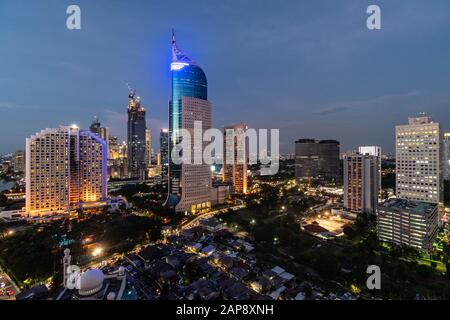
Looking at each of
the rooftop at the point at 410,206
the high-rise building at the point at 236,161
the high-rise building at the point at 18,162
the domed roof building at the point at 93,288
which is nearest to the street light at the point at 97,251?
the domed roof building at the point at 93,288

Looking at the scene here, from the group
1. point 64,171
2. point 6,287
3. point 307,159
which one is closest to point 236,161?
point 64,171

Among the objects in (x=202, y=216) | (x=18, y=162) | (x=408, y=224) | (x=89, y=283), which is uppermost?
(x=18, y=162)

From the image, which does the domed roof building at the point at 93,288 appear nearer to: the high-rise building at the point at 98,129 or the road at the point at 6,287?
the road at the point at 6,287

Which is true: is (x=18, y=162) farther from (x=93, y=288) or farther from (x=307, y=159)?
(x=307, y=159)

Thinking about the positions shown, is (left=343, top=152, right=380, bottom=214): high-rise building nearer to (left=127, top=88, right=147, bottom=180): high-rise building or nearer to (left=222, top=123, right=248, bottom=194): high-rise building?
(left=222, top=123, right=248, bottom=194): high-rise building

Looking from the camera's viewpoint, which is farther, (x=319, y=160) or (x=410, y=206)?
(x=319, y=160)

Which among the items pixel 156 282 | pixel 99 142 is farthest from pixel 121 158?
pixel 156 282

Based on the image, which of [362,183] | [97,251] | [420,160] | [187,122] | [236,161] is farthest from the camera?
[236,161]
